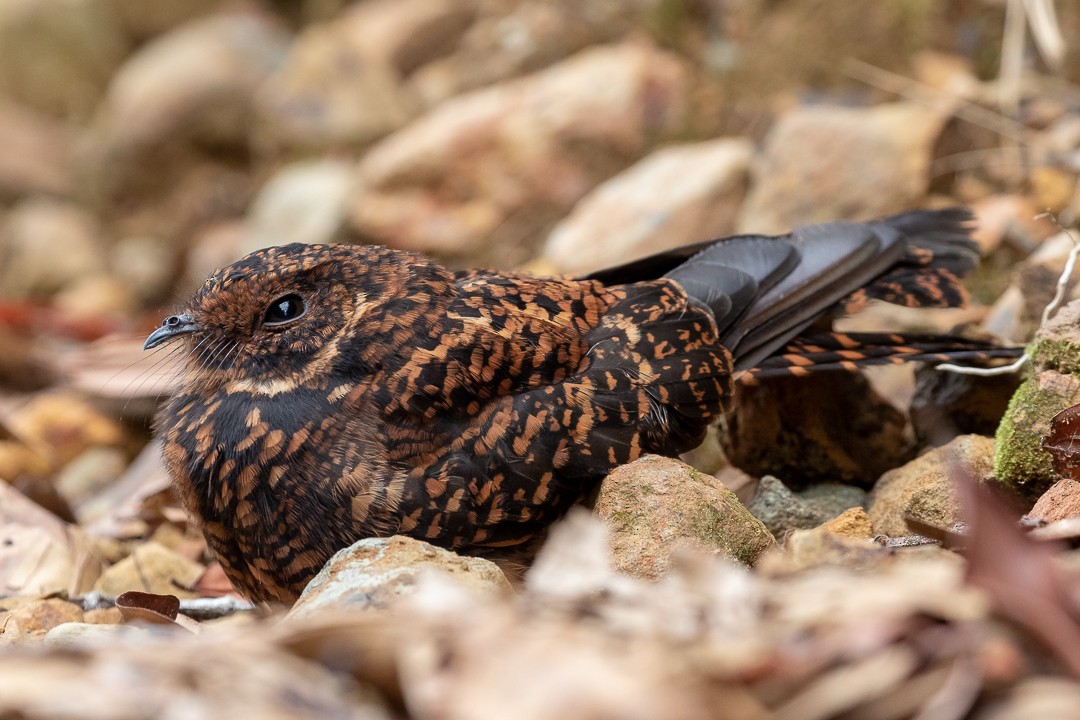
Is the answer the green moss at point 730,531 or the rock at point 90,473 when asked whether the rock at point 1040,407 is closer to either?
the green moss at point 730,531

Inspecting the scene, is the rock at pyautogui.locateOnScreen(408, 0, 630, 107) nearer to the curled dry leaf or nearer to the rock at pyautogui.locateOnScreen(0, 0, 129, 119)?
the rock at pyautogui.locateOnScreen(0, 0, 129, 119)

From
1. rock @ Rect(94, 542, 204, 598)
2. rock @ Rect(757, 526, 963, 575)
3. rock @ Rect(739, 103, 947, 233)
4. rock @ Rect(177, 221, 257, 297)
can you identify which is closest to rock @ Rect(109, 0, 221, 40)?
rock @ Rect(177, 221, 257, 297)

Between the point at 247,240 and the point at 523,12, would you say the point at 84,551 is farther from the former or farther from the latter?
the point at 523,12

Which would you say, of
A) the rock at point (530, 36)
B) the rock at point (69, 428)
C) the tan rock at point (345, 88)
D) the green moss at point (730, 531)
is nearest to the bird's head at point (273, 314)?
the green moss at point (730, 531)

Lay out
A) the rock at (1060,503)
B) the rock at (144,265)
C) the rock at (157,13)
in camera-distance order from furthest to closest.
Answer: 1. the rock at (157,13)
2. the rock at (144,265)
3. the rock at (1060,503)

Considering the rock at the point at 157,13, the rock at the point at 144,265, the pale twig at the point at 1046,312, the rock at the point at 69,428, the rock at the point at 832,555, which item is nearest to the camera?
the rock at the point at 832,555

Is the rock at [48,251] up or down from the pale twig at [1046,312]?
down

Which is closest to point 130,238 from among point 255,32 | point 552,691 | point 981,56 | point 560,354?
point 255,32

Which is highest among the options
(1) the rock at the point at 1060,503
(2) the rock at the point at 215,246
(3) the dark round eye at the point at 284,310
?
(3) the dark round eye at the point at 284,310
